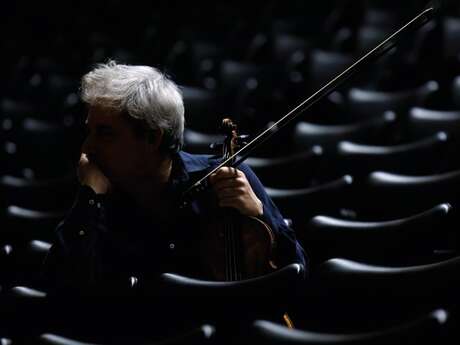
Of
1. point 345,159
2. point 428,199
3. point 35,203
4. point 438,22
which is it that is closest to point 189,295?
point 428,199

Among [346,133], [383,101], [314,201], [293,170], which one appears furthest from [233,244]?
[383,101]

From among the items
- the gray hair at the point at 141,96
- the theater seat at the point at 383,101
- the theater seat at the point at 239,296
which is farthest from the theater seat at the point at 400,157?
the theater seat at the point at 239,296

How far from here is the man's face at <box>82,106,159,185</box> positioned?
115 cm

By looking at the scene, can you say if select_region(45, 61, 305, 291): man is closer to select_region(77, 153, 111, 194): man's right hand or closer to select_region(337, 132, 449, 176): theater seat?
select_region(77, 153, 111, 194): man's right hand

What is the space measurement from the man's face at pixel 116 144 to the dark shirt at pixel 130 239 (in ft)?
0.14

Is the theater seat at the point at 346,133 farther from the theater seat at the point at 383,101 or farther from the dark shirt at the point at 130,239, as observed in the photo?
the dark shirt at the point at 130,239

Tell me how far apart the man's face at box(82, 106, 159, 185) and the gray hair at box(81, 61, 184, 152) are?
0.05ft

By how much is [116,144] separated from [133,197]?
0.24 feet

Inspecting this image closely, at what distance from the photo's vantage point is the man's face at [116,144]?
1148 millimetres

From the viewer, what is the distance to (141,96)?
1.15 m

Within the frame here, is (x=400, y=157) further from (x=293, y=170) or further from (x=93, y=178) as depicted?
(x=93, y=178)

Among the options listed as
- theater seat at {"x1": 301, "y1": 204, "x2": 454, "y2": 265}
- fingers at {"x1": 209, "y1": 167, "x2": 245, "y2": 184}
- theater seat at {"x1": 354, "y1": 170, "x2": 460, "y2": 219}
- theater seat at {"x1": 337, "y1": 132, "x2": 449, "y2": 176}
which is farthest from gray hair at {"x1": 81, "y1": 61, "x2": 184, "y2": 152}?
theater seat at {"x1": 337, "y1": 132, "x2": 449, "y2": 176}

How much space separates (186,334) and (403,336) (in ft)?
0.73

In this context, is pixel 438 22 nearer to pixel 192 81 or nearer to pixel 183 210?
pixel 192 81
